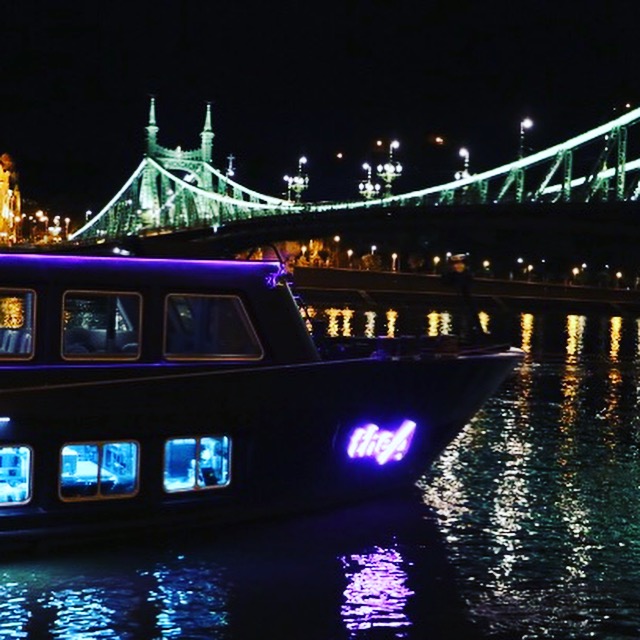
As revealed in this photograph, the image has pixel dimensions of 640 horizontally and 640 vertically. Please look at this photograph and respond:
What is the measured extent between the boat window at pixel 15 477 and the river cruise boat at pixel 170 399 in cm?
1

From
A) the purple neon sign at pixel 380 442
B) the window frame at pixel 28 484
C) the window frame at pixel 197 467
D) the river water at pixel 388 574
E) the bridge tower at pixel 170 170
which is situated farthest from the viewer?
the bridge tower at pixel 170 170

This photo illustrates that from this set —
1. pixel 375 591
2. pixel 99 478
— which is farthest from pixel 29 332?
pixel 375 591

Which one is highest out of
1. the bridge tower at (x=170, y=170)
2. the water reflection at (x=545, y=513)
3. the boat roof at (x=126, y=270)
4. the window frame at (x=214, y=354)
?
the bridge tower at (x=170, y=170)

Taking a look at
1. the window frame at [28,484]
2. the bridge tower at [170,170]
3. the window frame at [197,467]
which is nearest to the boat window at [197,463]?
the window frame at [197,467]

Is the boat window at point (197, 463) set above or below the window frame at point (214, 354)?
below

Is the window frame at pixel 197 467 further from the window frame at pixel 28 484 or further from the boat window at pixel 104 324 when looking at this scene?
the window frame at pixel 28 484

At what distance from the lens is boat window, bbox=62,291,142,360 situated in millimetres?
8750

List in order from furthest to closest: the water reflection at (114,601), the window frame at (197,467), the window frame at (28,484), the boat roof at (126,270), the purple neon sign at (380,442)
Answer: the purple neon sign at (380,442) → the window frame at (197,467) → the boat roof at (126,270) → the window frame at (28,484) → the water reflection at (114,601)

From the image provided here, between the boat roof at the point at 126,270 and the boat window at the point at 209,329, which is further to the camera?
the boat window at the point at 209,329

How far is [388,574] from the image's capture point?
9094mm

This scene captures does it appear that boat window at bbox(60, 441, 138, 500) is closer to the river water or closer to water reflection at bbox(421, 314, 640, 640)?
the river water

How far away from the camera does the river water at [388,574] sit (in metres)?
7.89

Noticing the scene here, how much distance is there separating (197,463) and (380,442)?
1766 mm

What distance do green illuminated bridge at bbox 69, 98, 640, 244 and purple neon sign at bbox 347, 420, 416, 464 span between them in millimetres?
46919
